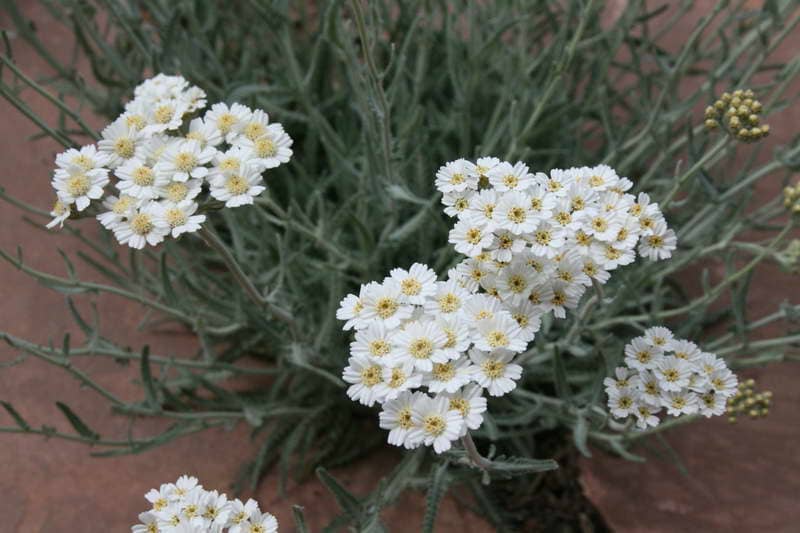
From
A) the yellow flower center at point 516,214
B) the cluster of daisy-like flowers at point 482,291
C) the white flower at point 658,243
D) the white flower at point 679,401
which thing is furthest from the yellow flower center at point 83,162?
the white flower at point 679,401

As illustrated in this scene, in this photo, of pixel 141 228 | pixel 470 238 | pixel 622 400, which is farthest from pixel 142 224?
pixel 622 400

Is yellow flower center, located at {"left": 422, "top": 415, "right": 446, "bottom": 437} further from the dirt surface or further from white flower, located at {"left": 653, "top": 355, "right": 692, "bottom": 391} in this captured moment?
the dirt surface

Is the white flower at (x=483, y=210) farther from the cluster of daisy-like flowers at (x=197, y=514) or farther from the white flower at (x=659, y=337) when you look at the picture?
the cluster of daisy-like flowers at (x=197, y=514)

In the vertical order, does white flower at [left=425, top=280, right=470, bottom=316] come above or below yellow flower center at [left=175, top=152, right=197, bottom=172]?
below

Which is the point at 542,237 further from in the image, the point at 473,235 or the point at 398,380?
the point at 398,380

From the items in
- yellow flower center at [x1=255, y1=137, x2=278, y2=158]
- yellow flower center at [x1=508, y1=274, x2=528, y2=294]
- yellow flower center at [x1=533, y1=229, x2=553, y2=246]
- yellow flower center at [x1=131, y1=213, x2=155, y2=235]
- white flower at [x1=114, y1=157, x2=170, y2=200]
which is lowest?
yellow flower center at [x1=508, y1=274, x2=528, y2=294]

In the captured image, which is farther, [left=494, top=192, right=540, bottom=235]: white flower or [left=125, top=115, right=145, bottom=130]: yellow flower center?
[left=125, top=115, right=145, bottom=130]: yellow flower center

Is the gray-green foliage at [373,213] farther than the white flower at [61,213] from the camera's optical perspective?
Yes

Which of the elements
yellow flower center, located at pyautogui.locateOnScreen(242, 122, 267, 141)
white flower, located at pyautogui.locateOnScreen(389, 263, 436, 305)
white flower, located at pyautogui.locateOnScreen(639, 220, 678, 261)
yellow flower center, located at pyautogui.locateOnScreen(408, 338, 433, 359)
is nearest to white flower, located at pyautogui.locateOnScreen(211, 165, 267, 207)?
yellow flower center, located at pyautogui.locateOnScreen(242, 122, 267, 141)
